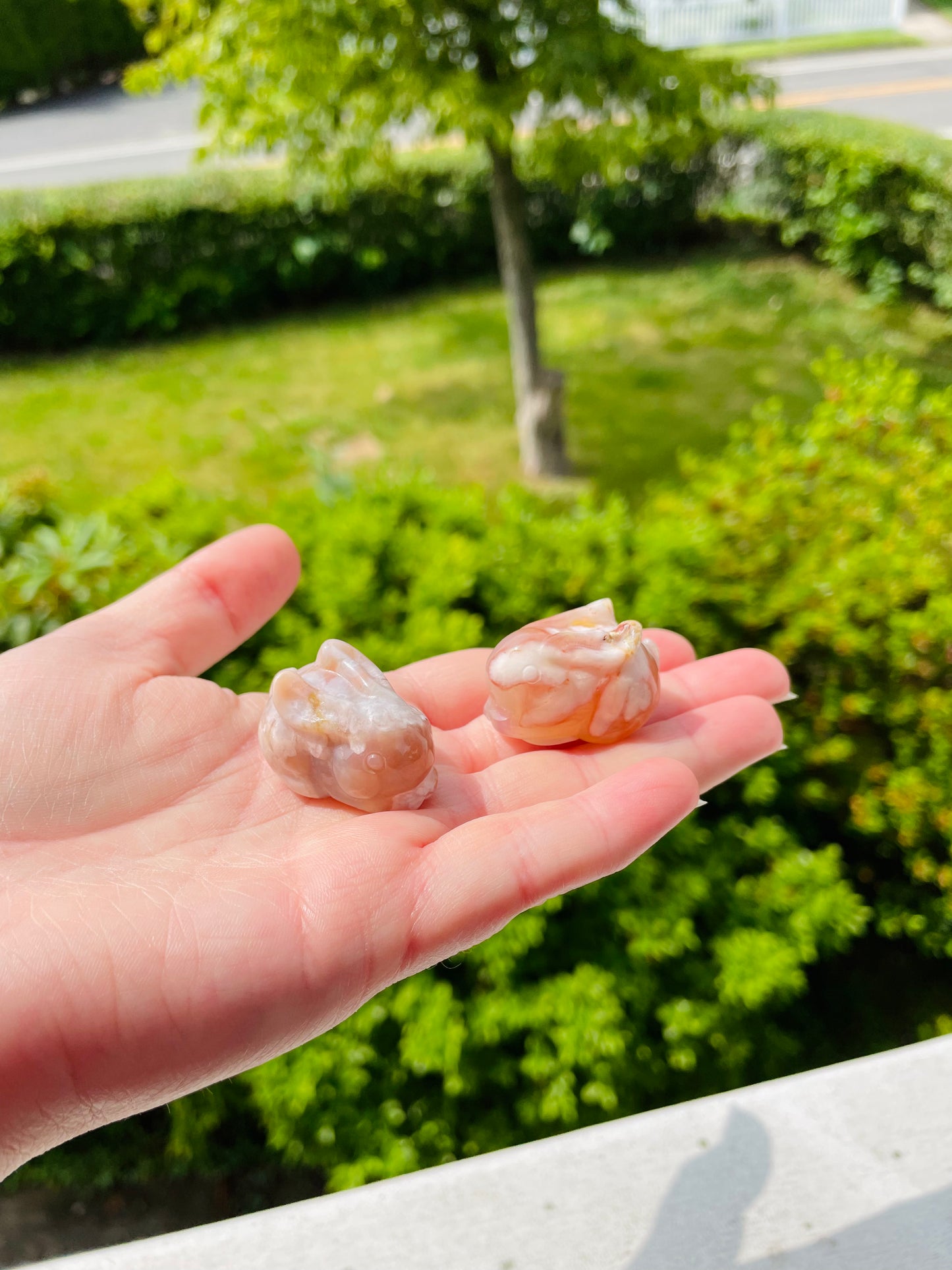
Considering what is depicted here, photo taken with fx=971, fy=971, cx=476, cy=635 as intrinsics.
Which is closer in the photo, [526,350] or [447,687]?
[447,687]

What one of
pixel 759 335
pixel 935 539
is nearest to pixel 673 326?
pixel 759 335

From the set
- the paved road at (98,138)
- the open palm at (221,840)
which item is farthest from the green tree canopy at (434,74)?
the paved road at (98,138)

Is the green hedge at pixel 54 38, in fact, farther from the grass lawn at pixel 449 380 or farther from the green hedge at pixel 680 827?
the green hedge at pixel 680 827

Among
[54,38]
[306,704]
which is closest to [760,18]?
[54,38]

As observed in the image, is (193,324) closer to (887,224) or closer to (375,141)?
(375,141)

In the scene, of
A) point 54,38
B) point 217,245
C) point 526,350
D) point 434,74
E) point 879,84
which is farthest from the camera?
point 54,38

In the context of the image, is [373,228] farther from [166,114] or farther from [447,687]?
[447,687]
